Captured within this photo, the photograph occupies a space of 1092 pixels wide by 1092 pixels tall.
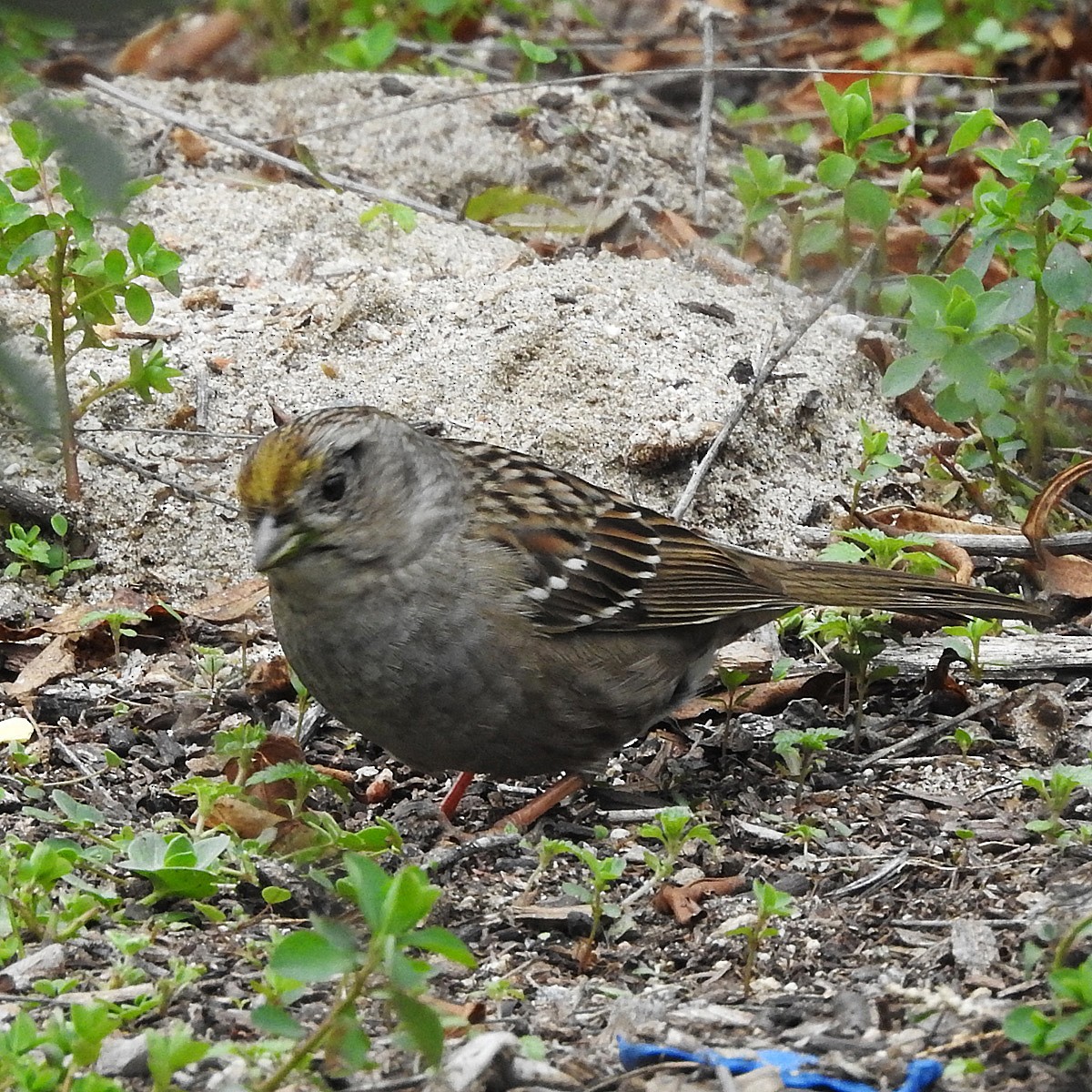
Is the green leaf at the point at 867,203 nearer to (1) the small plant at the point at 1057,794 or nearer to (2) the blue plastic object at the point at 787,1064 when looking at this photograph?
(1) the small plant at the point at 1057,794

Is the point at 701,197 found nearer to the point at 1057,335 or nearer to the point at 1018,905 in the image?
the point at 1057,335

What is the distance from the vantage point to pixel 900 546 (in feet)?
14.2

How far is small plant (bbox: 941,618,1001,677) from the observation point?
4.06 m

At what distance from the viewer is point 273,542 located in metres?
3.50

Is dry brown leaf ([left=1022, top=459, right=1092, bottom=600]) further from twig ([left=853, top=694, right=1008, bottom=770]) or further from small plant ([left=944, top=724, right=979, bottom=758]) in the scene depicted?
small plant ([left=944, top=724, right=979, bottom=758])

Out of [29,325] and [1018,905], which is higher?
[29,325]

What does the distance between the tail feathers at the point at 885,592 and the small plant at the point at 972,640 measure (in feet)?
0.14

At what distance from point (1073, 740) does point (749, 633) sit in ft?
3.14

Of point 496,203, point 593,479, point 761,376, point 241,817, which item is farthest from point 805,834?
point 496,203

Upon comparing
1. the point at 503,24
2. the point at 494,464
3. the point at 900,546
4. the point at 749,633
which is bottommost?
the point at 749,633

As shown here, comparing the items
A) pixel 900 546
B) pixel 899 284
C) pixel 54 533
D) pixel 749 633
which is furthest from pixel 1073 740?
pixel 54 533

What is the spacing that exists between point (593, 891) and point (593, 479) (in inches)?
77.2

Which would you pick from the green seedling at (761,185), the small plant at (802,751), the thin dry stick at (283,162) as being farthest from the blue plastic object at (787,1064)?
the thin dry stick at (283,162)

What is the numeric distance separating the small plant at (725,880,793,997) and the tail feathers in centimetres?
124
